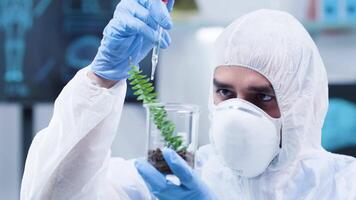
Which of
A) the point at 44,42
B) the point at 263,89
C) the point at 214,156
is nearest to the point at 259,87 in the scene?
the point at 263,89

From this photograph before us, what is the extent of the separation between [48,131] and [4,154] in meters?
1.64

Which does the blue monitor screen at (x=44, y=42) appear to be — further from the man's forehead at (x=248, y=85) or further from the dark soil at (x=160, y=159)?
the dark soil at (x=160, y=159)

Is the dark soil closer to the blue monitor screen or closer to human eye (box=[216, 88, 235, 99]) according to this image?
human eye (box=[216, 88, 235, 99])

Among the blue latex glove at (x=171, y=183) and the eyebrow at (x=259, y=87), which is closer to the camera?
the blue latex glove at (x=171, y=183)

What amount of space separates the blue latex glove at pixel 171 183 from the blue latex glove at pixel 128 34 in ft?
0.65

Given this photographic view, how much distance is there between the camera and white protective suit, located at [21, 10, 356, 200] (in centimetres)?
130

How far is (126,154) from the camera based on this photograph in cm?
298

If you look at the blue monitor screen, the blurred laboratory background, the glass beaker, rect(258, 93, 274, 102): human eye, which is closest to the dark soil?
the glass beaker

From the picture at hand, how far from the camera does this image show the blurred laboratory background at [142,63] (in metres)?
2.65

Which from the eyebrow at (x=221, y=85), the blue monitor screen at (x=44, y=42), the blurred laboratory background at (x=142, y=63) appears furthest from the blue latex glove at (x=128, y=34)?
the blue monitor screen at (x=44, y=42)

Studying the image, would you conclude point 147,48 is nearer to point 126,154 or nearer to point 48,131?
point 48,131

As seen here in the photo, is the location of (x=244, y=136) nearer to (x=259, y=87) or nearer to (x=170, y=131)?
(x=259, y=87)

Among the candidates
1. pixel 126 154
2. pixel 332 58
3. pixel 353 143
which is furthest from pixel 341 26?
pixel 126 154

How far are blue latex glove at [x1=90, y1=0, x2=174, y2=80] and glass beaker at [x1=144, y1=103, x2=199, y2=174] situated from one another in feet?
0.43
